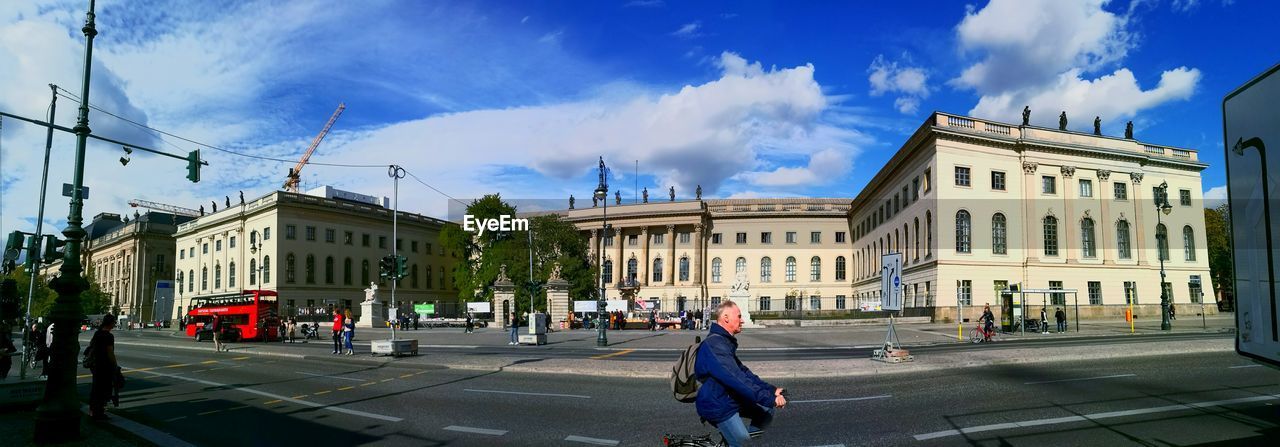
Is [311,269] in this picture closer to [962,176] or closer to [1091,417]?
[962,176]

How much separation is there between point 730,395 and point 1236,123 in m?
5.74

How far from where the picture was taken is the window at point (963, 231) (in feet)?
175

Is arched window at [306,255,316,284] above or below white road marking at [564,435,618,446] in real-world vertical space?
above

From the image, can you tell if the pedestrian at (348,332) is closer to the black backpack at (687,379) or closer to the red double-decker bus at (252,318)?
the red double-decker bus at (252,318)

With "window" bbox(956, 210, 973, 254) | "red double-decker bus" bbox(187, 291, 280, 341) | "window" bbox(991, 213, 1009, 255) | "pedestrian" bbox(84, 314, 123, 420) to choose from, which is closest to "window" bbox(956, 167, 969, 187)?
"window" bbox(956, 210, 973, 254)

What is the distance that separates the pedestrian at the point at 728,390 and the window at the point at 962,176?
53023 millimetres

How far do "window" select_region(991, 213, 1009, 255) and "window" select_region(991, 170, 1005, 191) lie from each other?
206 cm

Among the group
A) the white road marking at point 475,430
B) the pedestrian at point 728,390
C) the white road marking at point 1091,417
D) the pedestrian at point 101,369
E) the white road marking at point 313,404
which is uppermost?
the pedestrian at point 728,390

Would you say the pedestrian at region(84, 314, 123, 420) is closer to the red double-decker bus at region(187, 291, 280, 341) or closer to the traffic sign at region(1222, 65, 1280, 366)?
the traffic sign at region(1222, 65, 1280, 366)

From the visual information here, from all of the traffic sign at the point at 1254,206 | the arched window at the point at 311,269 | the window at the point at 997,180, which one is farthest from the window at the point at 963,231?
the arched window at the point at 311,269

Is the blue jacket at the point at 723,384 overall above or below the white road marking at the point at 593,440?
above

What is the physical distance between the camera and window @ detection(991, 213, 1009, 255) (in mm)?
54156

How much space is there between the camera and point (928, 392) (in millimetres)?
13172

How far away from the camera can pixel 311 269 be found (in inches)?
3206
